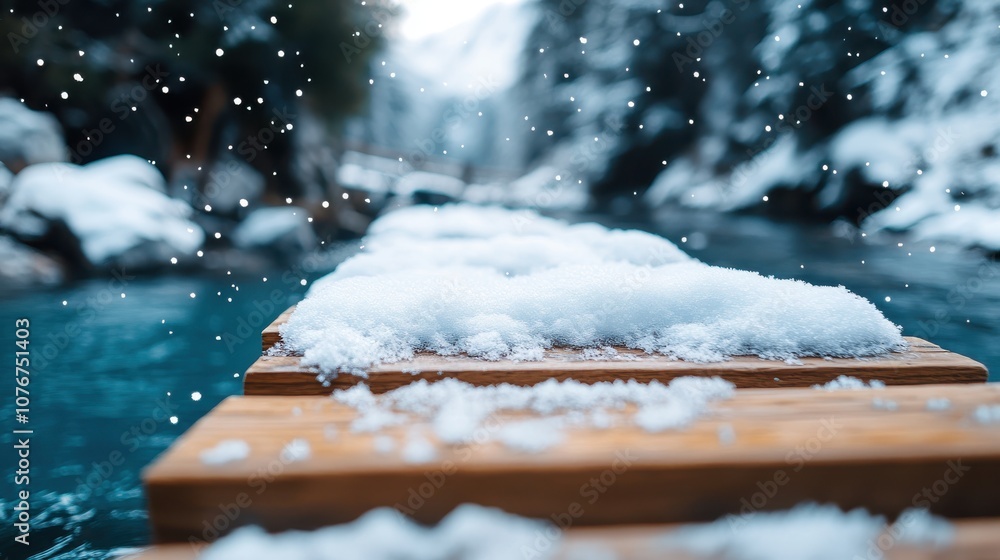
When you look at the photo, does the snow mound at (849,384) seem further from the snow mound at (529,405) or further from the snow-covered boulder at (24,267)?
the snow-covered boulder at (24,267)

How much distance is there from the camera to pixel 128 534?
1917 mm

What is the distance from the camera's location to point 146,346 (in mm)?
4203

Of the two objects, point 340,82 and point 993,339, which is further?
point 340,82

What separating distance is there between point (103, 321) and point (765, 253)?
8.06 meters

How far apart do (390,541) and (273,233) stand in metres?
7.92

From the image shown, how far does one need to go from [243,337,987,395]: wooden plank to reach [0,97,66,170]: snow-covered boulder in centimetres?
725

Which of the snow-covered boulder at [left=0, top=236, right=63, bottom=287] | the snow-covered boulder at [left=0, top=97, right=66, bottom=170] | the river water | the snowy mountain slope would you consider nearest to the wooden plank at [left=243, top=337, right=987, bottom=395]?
the river water

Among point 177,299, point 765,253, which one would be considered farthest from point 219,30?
point 765,253

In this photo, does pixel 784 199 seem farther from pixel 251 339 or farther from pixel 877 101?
pixel 251 339

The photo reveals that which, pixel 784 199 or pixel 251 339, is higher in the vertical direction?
pixel 784 199

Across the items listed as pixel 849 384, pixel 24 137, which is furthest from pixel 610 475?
pixel 24 137

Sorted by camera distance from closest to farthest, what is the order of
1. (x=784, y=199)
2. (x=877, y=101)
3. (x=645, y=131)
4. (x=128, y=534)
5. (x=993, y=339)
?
1. (x=128, y=534)
2. (x=993, y=339)
3. (x=877, y=101)
4. (x=784, y=199)
5. (x=645, y=131)

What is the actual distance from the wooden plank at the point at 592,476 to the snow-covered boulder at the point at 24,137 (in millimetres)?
7459

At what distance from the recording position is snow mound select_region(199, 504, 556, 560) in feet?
1.75
